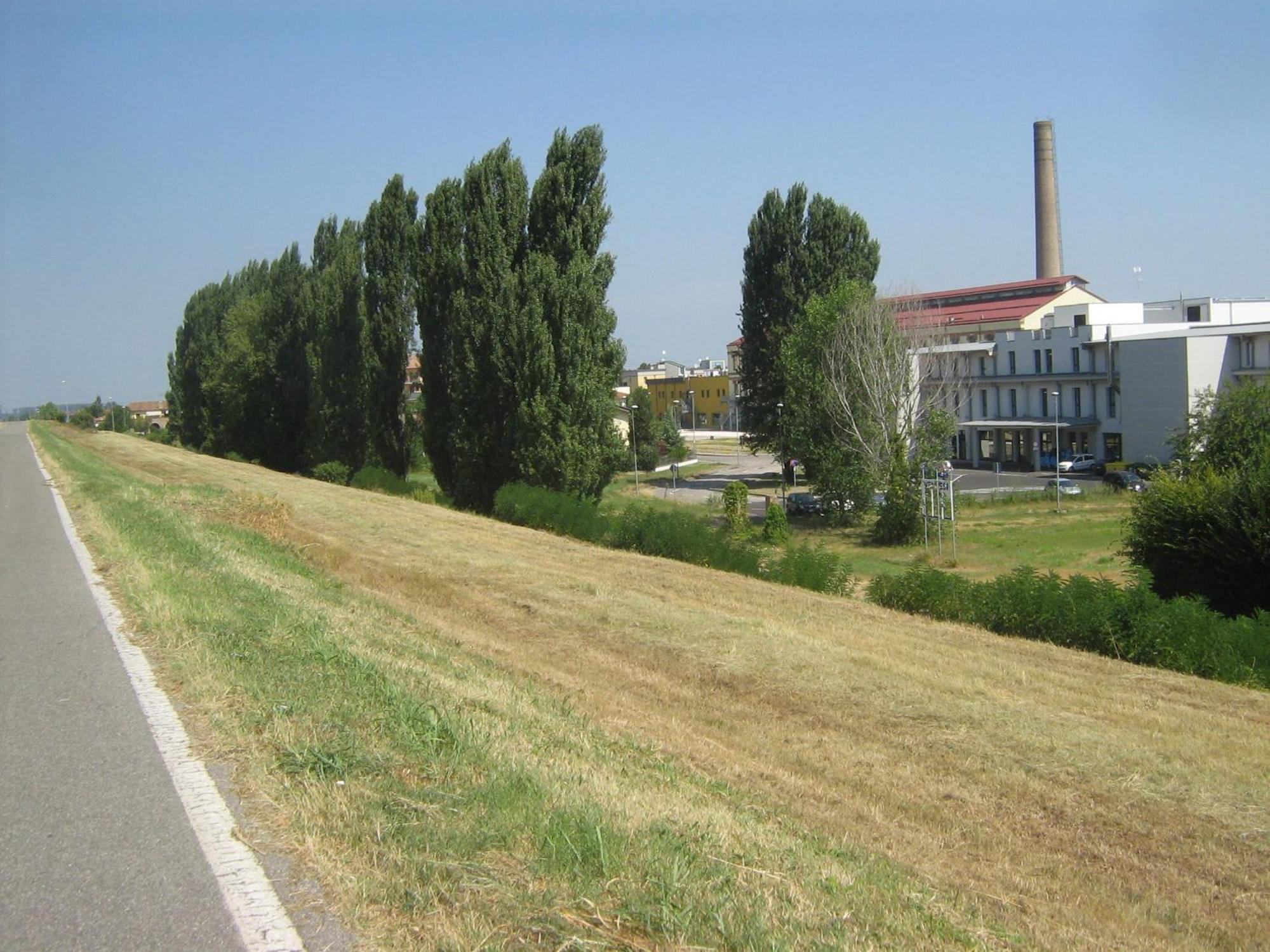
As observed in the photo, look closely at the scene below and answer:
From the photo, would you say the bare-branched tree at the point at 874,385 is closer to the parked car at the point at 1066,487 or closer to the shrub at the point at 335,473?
the parked car at the point at 1066,487

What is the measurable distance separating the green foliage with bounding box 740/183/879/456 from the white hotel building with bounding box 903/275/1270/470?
5377 mm

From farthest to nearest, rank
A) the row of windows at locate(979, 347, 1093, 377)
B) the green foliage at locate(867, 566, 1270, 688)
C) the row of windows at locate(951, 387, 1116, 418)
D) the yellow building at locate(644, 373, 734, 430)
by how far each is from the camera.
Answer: the yellow building at locate(644, 373, 734, 430), the row of windows at locate(979, 347, 1093, 377), the row of windows at locate(951, 387, 1116, 418), the green foliage at locate(867, 566, 1270, 688)

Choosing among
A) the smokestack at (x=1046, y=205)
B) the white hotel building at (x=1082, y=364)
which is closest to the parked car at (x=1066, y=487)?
the white hotel building at (x=1082, y=364)

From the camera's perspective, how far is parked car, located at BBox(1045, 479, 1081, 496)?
5750cm

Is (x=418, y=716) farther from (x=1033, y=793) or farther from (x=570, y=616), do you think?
(x=570, y=616)

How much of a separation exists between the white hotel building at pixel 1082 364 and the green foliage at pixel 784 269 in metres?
5.38

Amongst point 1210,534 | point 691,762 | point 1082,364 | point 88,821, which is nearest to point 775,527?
point 1210,534

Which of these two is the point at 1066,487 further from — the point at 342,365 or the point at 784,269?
the point at 342,365

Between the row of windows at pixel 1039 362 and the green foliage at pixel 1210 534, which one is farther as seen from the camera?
the row of windows at pixel 1039 362

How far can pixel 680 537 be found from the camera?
76.4 ft

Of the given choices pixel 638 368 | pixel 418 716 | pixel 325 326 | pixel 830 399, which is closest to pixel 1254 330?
pixel 830 399

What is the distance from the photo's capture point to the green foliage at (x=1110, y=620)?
47.6 feet

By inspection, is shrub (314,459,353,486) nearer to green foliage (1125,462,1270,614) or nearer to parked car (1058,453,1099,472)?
green foliage (1125,462,1270,614)

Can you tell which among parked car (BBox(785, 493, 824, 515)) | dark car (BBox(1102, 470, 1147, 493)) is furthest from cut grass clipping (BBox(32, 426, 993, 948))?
dark car (BBox(1102, 470, 1147, 493))
